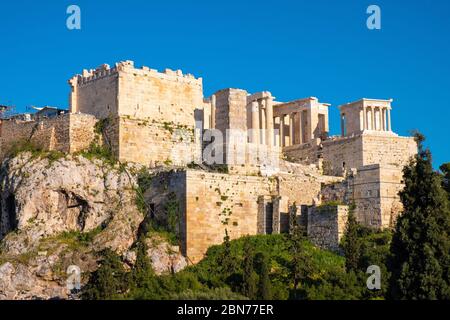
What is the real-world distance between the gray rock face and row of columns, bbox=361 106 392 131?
1692cm

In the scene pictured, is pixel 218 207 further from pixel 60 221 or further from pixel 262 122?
pixel 262 122

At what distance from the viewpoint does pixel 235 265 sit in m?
52.7

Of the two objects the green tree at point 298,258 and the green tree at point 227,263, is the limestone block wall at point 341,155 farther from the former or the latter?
the green tree at point 227,263

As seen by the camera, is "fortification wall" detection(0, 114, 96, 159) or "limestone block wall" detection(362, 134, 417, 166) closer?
"fortification wall" detection(0, 114, 96, 159)

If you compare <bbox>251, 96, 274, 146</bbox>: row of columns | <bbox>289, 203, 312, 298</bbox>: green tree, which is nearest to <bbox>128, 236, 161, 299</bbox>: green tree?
<bbox>289, 203, 312, 298</bbox>: green tree

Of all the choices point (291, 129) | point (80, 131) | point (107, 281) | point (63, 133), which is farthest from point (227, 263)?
point (291, 129)

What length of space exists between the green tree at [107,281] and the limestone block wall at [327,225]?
10.6 metres

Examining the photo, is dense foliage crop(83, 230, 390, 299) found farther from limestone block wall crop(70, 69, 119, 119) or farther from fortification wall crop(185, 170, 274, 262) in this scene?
limestone block wall crop(70, 69, 119, 119)

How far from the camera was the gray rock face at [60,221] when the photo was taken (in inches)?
2206

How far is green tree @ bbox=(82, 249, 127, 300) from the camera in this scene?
50250mm

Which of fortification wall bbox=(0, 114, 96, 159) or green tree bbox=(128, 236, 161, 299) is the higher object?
fortification wall bbox=(0, 114, 96, 159)

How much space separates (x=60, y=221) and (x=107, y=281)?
9.51m

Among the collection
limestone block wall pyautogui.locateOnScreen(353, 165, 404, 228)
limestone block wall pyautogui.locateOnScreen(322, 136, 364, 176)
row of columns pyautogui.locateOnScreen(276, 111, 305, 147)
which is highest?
row of columns pyautogui.locateOnScreen(276, 111, 305, 147)

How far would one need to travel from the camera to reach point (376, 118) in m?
68.3
